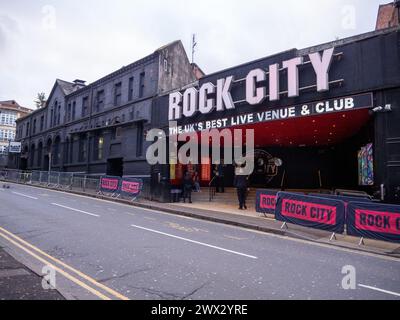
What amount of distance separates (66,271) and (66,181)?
72.4 ft

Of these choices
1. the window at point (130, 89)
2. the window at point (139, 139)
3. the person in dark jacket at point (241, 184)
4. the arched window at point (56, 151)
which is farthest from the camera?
the arched window at point (56, 151)

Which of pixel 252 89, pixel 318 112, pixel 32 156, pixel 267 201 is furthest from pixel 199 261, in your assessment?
pixel 32 156

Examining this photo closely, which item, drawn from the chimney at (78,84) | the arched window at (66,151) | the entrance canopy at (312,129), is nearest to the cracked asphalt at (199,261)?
the entrance canopy at (312,129)

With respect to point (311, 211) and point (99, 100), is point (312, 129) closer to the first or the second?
point (311, 211)

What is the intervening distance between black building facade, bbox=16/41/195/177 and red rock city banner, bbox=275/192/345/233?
41.8 ft

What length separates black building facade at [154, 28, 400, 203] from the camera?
11.7 metres

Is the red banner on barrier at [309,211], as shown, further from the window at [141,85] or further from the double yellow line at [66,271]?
the window at [141,85]

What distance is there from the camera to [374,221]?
9164 mm

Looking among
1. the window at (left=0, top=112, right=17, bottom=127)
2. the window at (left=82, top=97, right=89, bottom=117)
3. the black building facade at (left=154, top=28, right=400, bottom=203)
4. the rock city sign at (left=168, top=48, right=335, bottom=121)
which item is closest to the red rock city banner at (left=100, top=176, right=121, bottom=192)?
the black building facade at (left=154, top=28, right=400, bottom=203)

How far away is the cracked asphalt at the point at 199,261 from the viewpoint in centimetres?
505

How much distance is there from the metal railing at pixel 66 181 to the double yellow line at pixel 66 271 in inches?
487

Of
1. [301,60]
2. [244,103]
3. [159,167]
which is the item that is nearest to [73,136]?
[159,167]

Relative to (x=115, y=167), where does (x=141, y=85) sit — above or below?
above

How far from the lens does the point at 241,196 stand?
1673 centimetres
